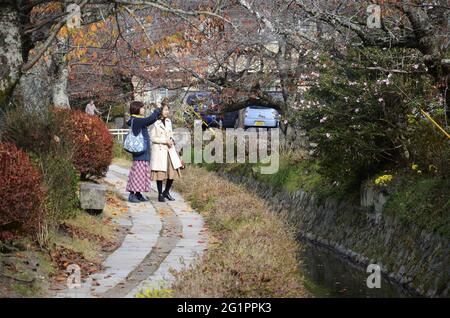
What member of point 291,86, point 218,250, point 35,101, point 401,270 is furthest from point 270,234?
point 291,86

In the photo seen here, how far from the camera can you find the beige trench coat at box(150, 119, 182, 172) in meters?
15.8

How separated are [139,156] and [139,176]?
0.45 metres

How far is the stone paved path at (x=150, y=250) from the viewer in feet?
29.4

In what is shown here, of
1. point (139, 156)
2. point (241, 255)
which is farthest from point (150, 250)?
point (139, 156)

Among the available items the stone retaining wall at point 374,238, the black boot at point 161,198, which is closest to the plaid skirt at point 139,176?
the black boot at point 161,198

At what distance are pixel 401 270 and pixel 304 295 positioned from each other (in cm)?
442

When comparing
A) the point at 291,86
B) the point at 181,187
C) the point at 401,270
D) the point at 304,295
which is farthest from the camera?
the point at 291,86

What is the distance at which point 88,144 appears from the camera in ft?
50.2

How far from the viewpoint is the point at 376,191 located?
1524 cm

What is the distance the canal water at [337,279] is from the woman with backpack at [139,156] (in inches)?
134

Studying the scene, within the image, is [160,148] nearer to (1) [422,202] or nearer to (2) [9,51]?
(1) [422,202]

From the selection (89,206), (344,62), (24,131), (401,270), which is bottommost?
(401,270)

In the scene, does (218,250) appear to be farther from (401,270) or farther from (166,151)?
(166,151)

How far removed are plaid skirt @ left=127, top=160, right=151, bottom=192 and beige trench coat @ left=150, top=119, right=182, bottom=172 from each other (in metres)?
0.27
